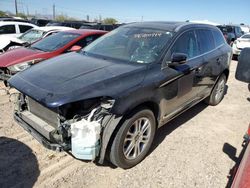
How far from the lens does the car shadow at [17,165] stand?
281 cm

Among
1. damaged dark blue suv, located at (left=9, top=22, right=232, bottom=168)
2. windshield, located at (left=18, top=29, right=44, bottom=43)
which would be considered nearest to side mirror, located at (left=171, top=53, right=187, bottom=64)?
damaged dark blue suv, located at (left=9, top=22, right=232, bottom=168)

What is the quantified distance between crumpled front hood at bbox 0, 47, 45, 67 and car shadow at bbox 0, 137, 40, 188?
2.44 meters

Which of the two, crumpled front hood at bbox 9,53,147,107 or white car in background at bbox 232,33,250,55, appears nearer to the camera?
crumpled front hood at bbox 9,53,147,107

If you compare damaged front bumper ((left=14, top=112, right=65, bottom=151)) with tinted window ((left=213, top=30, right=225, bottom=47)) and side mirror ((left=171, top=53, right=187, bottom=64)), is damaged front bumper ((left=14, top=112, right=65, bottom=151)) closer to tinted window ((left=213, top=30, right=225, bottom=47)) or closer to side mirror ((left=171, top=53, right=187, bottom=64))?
side mirror ((left=171, top=53, right=187, bottom=64))

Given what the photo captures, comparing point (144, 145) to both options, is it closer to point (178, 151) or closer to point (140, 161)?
point (140, 161)

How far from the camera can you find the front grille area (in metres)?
2.75

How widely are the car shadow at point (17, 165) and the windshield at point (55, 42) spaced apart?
→ 324cm

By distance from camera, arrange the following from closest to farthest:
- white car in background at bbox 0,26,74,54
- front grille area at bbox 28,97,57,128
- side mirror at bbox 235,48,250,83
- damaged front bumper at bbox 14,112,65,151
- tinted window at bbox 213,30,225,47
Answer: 1. side mirror at bbox 235,48,250,83
2. damaged front bumper at bbox 14,112,65,151
3. front grille area at bbox 28,97,57,128
4. tinted window at bbox 213,30,225,47
5. white car in background at bbox 0,26,74,54

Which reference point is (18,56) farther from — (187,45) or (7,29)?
(7,29)

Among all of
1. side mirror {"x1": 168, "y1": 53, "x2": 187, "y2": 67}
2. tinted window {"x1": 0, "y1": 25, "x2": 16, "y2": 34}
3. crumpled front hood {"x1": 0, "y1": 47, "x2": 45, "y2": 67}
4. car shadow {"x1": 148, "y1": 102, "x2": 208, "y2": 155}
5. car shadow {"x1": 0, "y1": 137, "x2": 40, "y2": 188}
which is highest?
side mirror {"x1": 168, "y1": 53, "x2": 187, "y2": 67}

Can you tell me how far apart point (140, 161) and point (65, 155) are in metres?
1.06

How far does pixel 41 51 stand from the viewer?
19.9 ft

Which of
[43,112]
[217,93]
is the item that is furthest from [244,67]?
[217,93]

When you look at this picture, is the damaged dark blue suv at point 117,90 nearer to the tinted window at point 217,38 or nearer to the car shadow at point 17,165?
the car shadow at point 17,165
